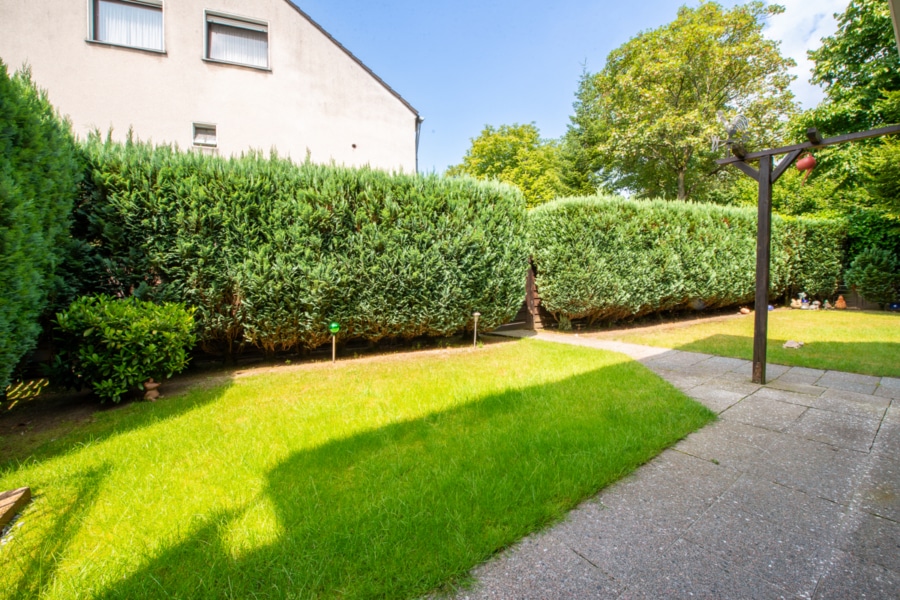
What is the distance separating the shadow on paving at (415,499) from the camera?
4.57 ft

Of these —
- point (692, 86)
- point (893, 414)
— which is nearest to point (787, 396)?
point (893, 414)

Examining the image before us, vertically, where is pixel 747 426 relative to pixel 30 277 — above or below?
below

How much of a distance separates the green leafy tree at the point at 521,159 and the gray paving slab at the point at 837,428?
21641 millimetres

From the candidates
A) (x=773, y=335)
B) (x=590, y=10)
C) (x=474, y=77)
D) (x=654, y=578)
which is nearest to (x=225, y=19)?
(x=474, y=77)

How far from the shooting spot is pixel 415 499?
1867 mm

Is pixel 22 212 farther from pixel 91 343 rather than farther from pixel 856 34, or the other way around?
pixel 856 34

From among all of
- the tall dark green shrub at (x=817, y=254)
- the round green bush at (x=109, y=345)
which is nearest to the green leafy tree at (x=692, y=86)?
the tall dark green shrub at (x=817, y=254)

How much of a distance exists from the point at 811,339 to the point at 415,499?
26.2 ft

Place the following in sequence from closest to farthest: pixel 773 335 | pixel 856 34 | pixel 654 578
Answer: pixel 654 578
pixel 773 335
pixel 856 34

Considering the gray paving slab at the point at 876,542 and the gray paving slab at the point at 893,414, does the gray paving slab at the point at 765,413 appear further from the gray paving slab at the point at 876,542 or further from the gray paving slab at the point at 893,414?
the gray paving slab at the point at 876,542

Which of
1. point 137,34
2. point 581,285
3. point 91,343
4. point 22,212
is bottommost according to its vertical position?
point 91,343

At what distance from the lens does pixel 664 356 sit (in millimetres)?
5320

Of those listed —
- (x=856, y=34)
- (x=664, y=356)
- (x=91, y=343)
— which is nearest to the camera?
(x=91, y=343)

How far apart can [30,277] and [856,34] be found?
21444 mm
